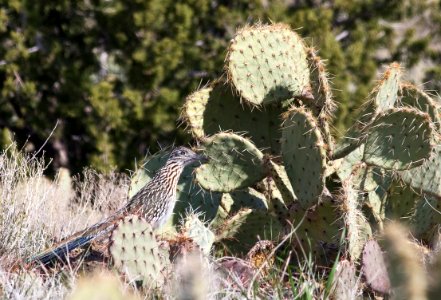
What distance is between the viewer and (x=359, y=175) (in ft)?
17.8

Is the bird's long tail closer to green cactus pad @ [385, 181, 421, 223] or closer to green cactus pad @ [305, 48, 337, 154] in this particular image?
green cactus pad @ [305, 48, 337, 154]

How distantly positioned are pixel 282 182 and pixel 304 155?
1.25 feet

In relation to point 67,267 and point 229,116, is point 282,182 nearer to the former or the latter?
point 229,116

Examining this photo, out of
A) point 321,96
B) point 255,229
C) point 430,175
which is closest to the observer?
point 430,175

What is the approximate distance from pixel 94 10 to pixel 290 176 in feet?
18.0

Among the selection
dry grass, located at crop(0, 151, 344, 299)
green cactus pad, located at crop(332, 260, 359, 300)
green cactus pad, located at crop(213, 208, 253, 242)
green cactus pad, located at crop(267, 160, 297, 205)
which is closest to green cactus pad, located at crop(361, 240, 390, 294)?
green cactus pad, located at crop(332, 260, 359, 300)

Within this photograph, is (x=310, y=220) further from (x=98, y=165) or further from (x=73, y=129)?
(x=73, y=129)

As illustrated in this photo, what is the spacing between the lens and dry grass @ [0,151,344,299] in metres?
3.87

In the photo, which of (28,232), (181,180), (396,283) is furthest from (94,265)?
(396,283)

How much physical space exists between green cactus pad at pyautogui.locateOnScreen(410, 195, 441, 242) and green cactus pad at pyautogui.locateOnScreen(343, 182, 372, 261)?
0.54 metres

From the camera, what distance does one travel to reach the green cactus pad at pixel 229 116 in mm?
5945

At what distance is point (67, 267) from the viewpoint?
4.41m

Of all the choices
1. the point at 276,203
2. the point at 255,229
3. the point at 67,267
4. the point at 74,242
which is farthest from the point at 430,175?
the point at 67,267

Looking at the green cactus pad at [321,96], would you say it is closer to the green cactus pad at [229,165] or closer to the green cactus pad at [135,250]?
the green cactus pad at [229,165]
